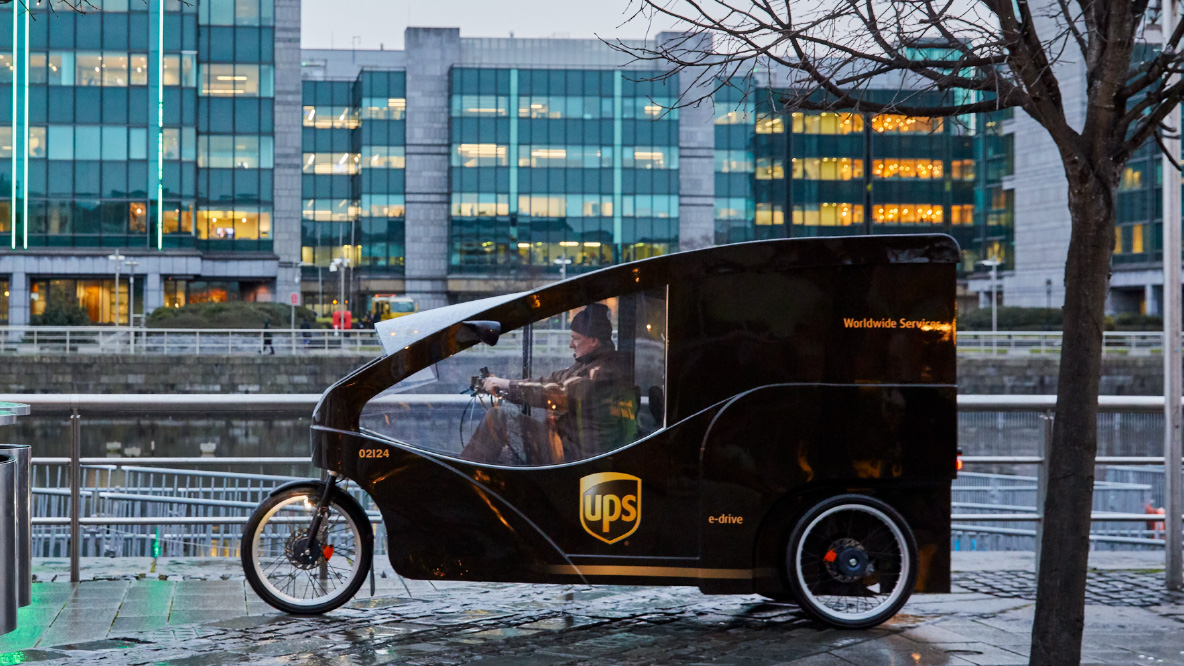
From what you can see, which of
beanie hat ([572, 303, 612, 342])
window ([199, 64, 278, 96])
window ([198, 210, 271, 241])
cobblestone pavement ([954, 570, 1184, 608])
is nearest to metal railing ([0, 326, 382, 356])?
window ([198, 210, 271, 241])

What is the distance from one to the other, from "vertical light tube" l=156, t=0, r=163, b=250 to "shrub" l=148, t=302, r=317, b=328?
6.73 m

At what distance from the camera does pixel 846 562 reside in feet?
19.4

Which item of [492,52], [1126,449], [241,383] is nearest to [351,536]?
[1126,449]

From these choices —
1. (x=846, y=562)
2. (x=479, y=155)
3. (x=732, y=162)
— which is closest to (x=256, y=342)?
(x=479, y=155)

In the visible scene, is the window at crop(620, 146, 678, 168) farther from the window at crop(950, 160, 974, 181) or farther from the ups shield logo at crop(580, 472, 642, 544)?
the ups shield logo at crop(580, 472, 642, 544)

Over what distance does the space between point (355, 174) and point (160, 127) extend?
22.5 m

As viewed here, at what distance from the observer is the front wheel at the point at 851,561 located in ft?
19.2

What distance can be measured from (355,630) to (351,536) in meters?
0.67

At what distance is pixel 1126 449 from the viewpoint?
104 ft

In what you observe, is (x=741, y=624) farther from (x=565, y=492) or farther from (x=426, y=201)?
(x=426, y=201)

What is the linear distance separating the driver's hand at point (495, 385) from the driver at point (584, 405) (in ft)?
0.42

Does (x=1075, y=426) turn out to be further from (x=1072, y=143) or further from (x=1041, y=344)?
(x=1041, y=344)

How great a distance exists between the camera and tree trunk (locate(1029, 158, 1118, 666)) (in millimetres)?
4676

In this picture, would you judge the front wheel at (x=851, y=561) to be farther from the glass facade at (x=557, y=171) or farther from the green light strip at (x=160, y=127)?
the glass facade at (x=557, y=171)
